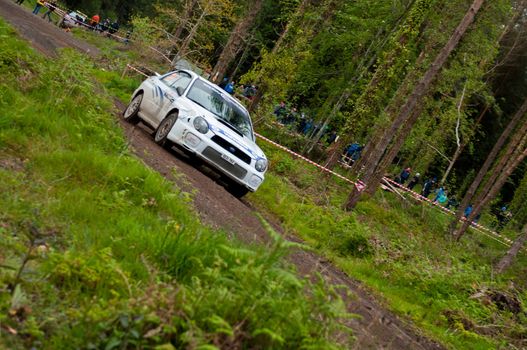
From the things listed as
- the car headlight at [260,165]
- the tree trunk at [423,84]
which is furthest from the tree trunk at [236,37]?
the car headlight at [260,165]

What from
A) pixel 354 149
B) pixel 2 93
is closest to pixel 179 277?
pixel 2 93

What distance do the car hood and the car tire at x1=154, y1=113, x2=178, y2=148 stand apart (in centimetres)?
71

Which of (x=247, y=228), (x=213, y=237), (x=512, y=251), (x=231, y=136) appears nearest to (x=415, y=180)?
(x=512, y=251)

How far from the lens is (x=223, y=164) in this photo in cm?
1070

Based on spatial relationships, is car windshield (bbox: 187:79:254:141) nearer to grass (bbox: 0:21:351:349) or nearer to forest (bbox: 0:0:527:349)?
forest (bbox: 0:0:527:349)

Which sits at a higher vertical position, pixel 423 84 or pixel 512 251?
pixel 423 84

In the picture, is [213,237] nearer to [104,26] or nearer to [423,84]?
[423,84]

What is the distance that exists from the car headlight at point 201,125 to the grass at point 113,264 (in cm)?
309

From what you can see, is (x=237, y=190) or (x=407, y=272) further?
(x=407, y=272)

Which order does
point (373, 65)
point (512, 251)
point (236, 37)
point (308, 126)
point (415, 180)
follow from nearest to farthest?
point (512, 251) < point (236, 37) < point (373, 65) < point (308, 126) < point (415, 180)

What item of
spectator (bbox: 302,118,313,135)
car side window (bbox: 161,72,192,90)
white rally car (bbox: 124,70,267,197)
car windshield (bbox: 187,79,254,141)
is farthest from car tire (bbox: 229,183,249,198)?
spectator (bbox: 302,118,313,135)

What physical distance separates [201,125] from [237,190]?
155 centimetres

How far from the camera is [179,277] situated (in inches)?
170

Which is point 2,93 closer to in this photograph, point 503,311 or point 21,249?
point 21,249
